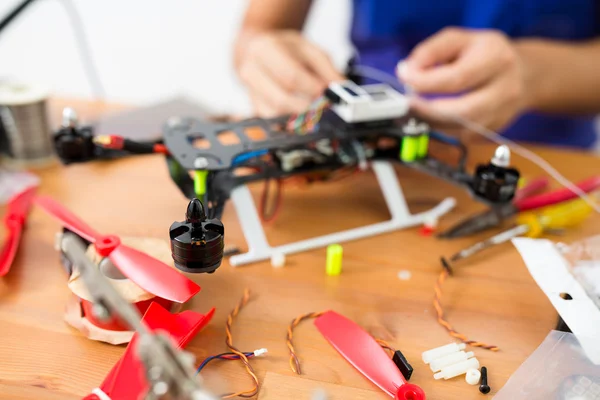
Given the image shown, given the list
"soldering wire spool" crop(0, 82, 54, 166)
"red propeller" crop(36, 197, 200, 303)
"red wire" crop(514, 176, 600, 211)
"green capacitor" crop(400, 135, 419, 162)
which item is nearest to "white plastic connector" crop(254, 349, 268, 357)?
"red propeller" crop(36, 197, 200, 303)

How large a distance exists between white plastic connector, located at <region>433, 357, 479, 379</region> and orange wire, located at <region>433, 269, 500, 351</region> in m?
0.04

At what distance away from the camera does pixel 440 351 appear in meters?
0.71

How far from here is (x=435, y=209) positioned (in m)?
1.05

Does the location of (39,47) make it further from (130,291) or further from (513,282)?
(513,282)

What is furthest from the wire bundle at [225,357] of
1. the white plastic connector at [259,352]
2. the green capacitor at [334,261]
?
the green capacitor at [334,261]

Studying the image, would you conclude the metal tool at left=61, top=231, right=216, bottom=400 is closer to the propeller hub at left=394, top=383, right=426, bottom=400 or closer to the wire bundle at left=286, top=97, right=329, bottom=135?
the propeller hub at left=394, top=383, right=426, bottom=400

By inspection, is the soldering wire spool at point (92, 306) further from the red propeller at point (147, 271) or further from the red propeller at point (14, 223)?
the red propeller at point (14, 223)

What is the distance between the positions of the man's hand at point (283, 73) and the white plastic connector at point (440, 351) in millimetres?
563

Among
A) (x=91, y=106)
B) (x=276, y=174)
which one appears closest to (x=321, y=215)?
(x=276, y=174)

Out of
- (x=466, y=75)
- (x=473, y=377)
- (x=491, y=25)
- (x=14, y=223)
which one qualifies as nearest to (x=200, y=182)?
(x=14, y=223)

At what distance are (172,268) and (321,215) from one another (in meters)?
0.37

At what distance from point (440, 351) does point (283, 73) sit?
0.71 metres

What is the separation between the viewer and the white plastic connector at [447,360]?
0.69m

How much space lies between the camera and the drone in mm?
850
